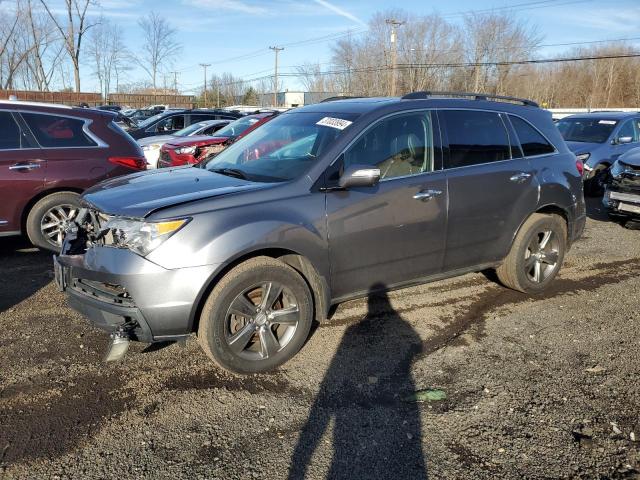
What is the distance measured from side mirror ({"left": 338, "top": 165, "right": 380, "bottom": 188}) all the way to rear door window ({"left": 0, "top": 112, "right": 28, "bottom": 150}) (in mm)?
4510

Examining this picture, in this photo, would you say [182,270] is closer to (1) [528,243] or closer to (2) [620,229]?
(1) [528,243]

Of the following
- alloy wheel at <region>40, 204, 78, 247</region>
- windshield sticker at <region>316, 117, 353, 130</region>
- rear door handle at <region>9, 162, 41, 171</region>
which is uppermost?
windshield sticker at <region>316, 117, 353, 130</region>

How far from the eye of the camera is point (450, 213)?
4.52m

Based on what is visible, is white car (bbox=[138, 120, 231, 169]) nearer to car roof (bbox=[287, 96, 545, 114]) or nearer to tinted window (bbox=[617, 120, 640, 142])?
car roof (bbox=[287, 96, 545, 114])

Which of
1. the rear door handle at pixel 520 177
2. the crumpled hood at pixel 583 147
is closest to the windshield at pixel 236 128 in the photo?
the crumpled hood at pixel 583 147

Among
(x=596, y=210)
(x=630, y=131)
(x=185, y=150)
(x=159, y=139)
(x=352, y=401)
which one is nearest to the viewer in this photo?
(x=352, y=401)

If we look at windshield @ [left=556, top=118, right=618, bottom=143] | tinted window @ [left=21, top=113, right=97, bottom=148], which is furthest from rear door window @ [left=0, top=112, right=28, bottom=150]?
windshield @ [left=556, top=118, right=618, bottom=143]

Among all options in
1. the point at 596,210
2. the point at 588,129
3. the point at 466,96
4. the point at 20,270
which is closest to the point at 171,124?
the point at 20,270

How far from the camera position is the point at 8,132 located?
634 centimetres

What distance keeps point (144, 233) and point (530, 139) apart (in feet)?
12.5

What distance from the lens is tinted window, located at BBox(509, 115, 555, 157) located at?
17.1 ft

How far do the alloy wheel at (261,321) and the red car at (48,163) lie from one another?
359 centimetres

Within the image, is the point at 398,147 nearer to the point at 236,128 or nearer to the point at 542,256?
the point at 542,256

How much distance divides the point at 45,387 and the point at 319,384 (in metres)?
1.81
